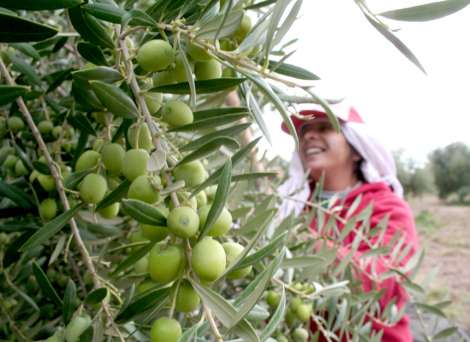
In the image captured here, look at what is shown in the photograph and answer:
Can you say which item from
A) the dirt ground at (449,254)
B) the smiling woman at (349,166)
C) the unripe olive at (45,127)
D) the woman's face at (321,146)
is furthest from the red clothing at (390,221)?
the dirt ground at (449,254)

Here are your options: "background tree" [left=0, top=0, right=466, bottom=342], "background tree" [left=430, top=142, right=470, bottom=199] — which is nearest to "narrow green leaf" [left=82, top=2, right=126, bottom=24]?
"background tree" [left=0, top=0, right=466, bottom=342]

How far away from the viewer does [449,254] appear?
855cm

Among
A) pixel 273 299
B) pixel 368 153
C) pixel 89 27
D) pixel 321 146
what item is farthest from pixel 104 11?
pixel 368 153

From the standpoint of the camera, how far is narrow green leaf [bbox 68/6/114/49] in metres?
0.43

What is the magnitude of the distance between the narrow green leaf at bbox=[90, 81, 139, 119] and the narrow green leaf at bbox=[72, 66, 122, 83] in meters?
0.01

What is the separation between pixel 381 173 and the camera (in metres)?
2.50

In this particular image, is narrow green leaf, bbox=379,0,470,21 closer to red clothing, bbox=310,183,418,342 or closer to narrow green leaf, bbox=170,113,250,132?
narrow green leaf, bbox=170,113,250,132

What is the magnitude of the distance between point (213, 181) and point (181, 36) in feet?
0.47

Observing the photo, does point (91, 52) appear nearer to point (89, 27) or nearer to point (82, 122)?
point (89, 27)

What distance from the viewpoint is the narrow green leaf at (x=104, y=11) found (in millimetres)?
426

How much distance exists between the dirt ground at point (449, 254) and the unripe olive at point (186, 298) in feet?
12.5

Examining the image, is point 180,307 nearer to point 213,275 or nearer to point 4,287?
point 213,275

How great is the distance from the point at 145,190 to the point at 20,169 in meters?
0.39

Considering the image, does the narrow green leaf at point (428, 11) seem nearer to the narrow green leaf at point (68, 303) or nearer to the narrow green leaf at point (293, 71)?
the narrow green leaf at point (293, 71)
